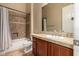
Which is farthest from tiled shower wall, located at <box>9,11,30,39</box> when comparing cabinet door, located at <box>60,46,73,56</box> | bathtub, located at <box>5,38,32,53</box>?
cabinet door, located at <box>60,46,73,56</box>

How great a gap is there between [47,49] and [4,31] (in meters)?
0.55

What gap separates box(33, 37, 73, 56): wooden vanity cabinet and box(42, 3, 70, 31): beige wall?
0.19 metres

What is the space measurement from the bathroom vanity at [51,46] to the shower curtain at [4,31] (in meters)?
0.30

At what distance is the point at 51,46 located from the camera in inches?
57.9

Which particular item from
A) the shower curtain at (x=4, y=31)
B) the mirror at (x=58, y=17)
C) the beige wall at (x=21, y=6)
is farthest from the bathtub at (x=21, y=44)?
the beige wall at (x=21, y=6)

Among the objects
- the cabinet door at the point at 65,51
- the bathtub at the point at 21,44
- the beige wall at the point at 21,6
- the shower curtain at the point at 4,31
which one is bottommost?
the cabinet door at the point at 65,51

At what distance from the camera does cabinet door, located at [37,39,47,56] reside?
57.9 inches

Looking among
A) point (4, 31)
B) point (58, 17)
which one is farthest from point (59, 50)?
point (4, 31)

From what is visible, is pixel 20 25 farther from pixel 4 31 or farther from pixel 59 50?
pixel 59 50

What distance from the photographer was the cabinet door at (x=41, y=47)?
147 cm

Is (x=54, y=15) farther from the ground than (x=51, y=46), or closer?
farther from the ground

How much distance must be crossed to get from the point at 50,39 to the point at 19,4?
54cm

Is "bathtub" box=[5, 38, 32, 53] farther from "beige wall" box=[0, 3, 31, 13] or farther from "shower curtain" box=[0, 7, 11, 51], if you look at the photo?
"beige wall" box=[0, 3, 31, 13]

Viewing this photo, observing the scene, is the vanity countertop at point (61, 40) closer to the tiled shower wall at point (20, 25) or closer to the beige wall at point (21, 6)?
the tiled shower wall at point (20, 25)
